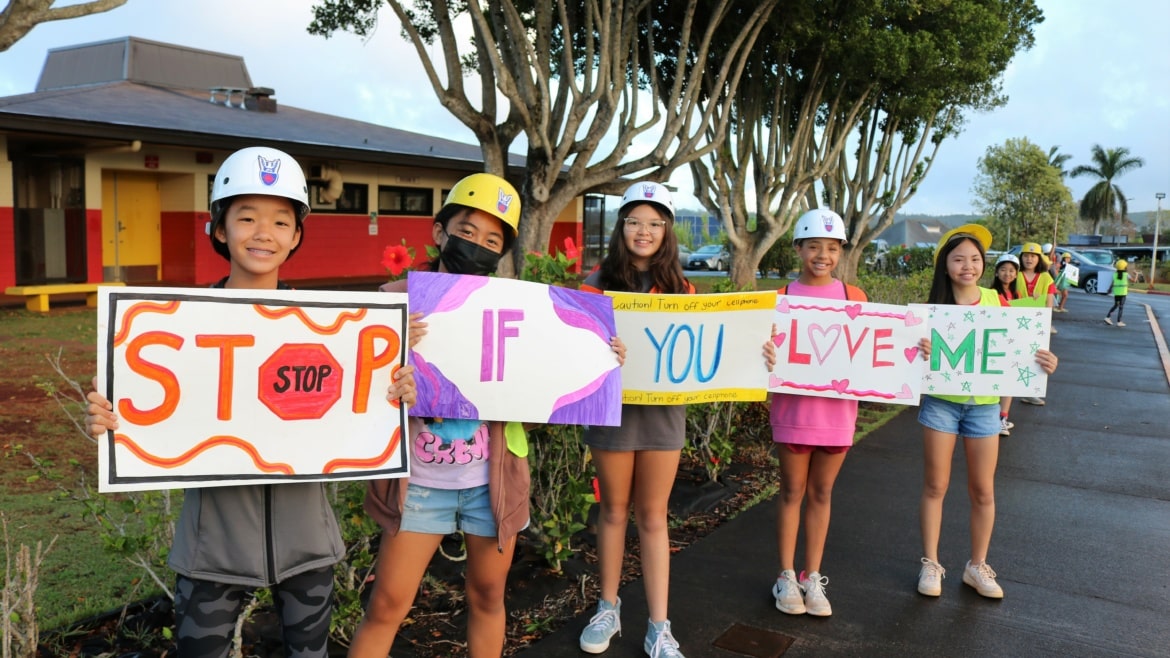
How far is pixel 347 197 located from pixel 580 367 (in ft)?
68.5

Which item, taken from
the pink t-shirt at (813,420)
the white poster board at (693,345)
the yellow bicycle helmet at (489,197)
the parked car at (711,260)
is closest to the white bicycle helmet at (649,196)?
the white poster board at (693,345)

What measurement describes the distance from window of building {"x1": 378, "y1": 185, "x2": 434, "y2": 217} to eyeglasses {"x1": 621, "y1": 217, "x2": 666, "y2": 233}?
21260 mm

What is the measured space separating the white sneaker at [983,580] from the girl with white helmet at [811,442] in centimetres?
85

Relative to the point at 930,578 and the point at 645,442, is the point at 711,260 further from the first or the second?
the point at 645,442

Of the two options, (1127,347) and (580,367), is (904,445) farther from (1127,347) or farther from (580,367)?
(1127,347)

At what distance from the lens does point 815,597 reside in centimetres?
433

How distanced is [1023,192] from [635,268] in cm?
5715

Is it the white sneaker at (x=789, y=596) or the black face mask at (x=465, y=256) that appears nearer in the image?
the black face mask at (x=465, y=256)

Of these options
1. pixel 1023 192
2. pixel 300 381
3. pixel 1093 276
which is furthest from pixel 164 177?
pixel 1023 192

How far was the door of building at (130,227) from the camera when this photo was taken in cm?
1872

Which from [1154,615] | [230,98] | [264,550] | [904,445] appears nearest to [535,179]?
[904,445]

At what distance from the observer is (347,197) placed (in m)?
23.0

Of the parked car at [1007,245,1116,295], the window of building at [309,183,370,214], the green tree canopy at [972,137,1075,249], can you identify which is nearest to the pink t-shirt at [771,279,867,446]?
the window of building at [309,183,370,214]

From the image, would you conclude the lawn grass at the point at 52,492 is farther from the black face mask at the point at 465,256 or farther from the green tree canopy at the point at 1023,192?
the green tree canopy at the point at 1023,192
